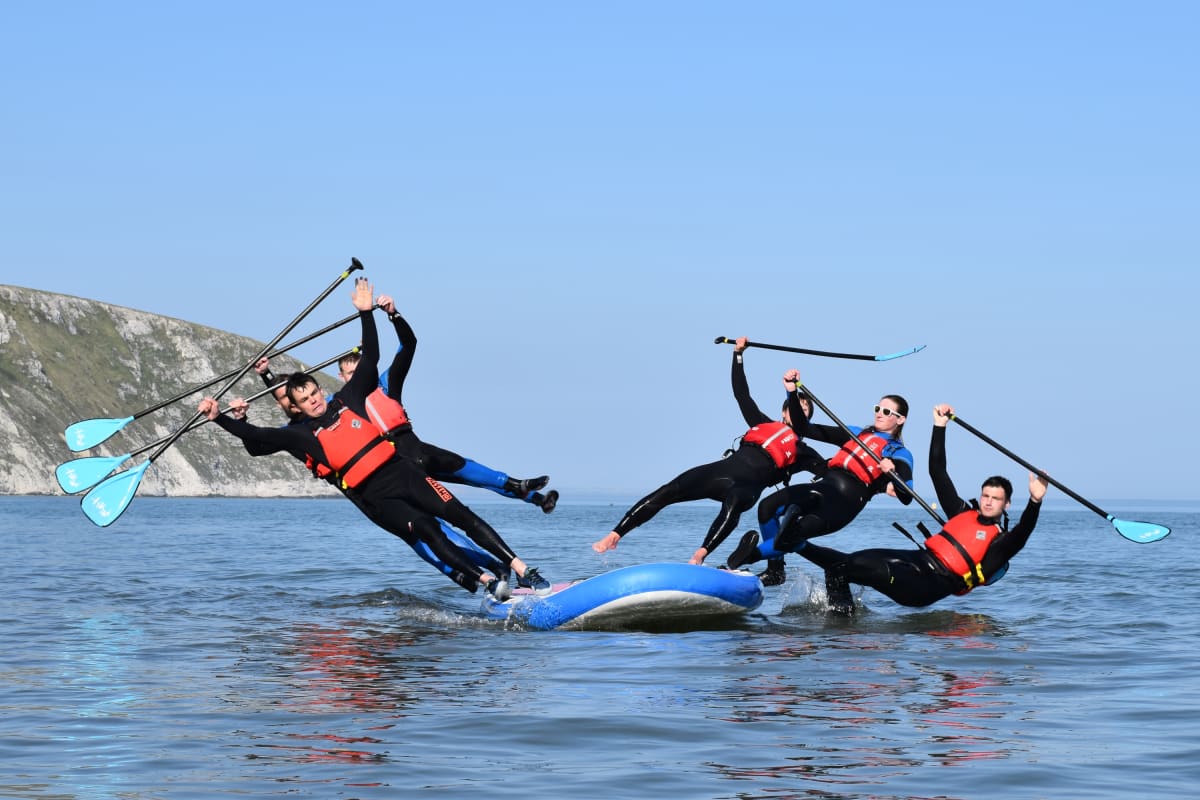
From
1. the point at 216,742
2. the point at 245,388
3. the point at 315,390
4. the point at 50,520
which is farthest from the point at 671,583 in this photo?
the point at 245,388

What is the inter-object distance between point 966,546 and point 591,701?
5549 millimetres

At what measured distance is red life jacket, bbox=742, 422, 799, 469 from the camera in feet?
47.1

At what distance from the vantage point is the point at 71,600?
1592 cm

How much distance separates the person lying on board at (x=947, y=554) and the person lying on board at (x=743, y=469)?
4.11 feet

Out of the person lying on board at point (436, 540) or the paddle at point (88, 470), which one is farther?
the paddle at point (88, 470)

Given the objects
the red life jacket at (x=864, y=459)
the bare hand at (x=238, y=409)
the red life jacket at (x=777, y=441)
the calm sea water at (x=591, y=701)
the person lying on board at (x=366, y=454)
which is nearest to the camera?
the calm sea water at (x=591, y=701)

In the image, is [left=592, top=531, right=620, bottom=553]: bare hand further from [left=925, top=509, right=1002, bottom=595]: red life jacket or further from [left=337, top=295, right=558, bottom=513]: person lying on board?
[left=925, top=509, right=1002, bottom=595]: red life jacket

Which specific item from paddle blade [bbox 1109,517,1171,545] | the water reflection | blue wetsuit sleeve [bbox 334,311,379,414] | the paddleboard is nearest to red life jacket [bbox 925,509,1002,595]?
the water reflection

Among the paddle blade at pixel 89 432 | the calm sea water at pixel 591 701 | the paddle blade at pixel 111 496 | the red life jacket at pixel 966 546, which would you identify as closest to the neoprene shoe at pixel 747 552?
the calm sea water at pixel 591 701

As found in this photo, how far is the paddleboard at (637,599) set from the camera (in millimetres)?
12906

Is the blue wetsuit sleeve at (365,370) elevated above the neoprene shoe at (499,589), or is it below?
above

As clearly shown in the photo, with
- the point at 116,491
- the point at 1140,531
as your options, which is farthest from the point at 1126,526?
the point at 116,491

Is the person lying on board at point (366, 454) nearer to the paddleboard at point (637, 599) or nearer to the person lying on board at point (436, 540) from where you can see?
the person lying on board at point (436, 540)

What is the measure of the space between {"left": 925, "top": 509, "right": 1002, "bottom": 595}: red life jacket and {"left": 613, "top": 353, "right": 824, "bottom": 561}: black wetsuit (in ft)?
6.10
